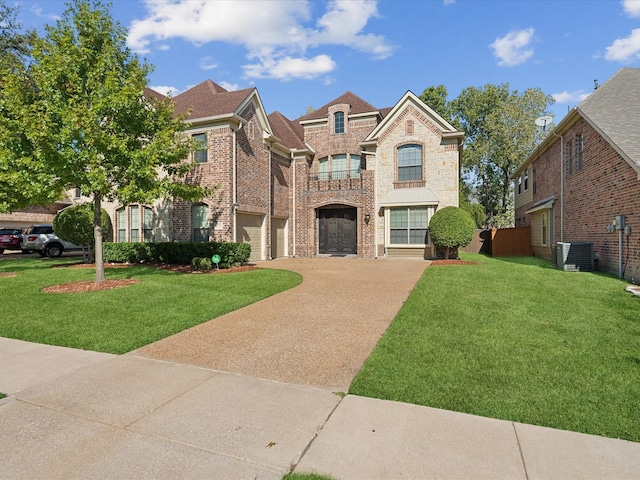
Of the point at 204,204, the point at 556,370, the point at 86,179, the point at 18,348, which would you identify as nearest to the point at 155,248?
the point at 204,204

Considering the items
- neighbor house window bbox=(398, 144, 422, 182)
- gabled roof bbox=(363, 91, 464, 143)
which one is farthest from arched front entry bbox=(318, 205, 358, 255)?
gabled roof bbox=(363, 91, 464, 143)

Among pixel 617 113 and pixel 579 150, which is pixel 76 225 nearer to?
pixel 579 150

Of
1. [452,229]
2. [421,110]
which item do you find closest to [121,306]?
[452,229]

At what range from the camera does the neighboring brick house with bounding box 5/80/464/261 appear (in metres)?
15.4

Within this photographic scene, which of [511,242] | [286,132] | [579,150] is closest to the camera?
[579,150]

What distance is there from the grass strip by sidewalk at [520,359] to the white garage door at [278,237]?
495 inches

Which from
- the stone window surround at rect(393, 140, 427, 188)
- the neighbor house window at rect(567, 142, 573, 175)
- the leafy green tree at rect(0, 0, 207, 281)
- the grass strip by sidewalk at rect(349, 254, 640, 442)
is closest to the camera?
the grass strip by sidewalk at rect(349, 254, 640, 442)

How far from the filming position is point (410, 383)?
379cm

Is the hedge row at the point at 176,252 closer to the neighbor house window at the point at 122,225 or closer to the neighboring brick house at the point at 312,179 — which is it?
the neighboring brick house at the point at 312,179

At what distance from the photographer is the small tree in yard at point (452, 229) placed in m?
15.1

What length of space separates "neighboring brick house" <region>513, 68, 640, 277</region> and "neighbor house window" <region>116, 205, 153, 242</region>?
18151 millimetres

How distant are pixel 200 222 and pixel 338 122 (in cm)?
1046

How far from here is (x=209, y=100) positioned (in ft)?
54.4

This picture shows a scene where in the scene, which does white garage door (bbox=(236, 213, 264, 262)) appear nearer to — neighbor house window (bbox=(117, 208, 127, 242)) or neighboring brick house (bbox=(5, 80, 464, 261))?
neighboring brick house (bbox=(5, 80, 464, 261))
